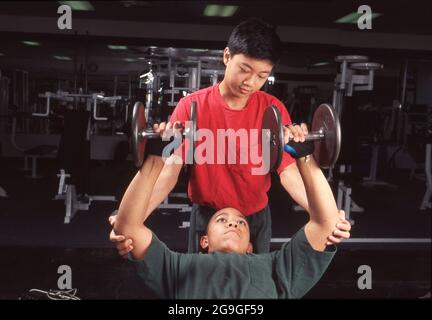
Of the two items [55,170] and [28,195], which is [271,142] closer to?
[28,195]

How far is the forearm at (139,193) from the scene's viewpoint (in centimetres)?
92

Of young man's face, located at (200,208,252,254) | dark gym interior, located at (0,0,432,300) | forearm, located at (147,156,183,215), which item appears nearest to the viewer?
young man's face, located at (200,208,252,254)

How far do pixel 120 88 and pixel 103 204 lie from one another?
157 centimetres

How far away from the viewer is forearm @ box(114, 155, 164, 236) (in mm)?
918

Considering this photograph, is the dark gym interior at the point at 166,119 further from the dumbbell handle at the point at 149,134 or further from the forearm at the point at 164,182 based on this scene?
the dumbbell handle at the point at 149,134

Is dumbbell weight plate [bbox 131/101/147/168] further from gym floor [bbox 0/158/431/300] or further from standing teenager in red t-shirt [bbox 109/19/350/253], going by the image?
gym floor [bbox 0/158/431/300]

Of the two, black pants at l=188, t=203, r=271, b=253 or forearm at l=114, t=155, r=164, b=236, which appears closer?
forearm at l=114, t=155, r=164, b=236

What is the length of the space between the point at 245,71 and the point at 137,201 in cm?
41

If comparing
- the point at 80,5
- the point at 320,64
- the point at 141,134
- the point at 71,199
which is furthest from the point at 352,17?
the point at 141,134

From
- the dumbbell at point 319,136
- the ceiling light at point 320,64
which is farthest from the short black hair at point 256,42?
the ceiling light at point 320,64

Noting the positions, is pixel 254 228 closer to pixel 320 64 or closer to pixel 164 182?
pixel 164 182

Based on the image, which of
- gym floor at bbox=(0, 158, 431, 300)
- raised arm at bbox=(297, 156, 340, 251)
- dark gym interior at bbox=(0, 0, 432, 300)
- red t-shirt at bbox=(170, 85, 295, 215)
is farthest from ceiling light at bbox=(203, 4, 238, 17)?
raised arm at bbox=(297, 156, 340, 251)

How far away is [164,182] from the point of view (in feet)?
4.06
